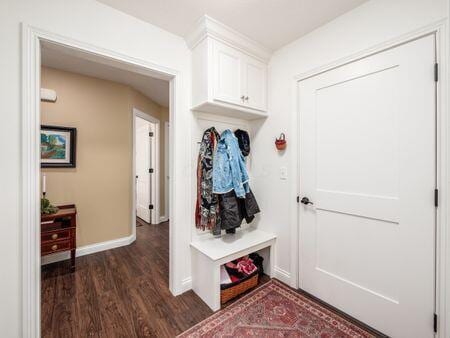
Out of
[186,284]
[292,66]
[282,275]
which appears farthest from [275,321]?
[292,66]

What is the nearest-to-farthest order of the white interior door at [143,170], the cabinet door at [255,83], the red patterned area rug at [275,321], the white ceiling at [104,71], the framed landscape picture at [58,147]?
the red patterned area rug at [275,321] < the cabinet door at [255,83] < the white ceiling at [104,71] < the framed landscape picture at [58,147] < the white interior door at [143,170]

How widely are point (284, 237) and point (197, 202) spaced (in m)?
0.96

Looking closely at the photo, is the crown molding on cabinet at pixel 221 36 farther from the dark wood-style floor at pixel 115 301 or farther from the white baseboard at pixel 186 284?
the dark wood-style floor at pixel 115 301

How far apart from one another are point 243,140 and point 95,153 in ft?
6.83

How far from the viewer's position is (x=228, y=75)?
1.87m

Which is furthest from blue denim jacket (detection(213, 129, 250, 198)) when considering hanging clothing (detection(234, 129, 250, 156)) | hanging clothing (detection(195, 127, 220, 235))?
hanging clothing (detection(234, 129, 250, 156))

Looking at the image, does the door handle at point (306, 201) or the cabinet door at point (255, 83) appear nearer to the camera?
the door handle at point (306, 201)

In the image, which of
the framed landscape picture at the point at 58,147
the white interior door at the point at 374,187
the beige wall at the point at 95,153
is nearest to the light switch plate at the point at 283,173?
the white interior door at the point at 374,187

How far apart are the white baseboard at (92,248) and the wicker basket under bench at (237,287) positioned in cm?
197

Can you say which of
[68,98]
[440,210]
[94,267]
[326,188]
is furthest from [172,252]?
[68,98]

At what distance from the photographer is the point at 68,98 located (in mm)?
2652

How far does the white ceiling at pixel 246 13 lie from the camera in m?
1.54

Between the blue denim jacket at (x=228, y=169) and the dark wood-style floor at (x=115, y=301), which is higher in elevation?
the blue denim jacket at (x=228, y=169)

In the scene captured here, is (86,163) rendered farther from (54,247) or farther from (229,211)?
(229,211)
